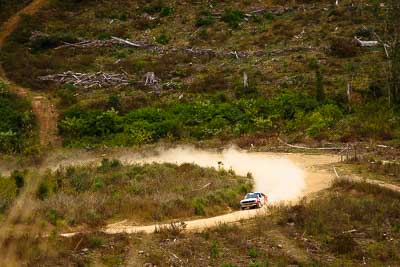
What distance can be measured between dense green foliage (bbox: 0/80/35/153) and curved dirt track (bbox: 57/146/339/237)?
443cm

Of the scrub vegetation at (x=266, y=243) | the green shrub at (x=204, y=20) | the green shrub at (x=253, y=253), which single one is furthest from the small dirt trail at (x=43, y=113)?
the green shrub at (x=253, y=253)

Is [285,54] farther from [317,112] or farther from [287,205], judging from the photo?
[287,205]

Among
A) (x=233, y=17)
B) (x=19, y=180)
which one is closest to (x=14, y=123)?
(x=19, y=180)

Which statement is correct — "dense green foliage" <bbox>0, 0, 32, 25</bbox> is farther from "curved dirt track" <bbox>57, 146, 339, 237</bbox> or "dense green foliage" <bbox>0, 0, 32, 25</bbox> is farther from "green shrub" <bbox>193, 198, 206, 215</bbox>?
"green shrub" <bbox>193, 198, 206, 215</bbox>

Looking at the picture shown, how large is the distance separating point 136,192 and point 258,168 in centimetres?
662

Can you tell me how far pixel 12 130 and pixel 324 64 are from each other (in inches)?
756

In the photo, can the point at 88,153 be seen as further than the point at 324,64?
No

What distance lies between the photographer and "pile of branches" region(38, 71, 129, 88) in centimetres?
3897

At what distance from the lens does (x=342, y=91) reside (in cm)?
3438

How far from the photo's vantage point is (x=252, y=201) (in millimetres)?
19297

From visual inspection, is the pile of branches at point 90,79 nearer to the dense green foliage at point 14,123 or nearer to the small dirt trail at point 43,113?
the small dirt trail at point 43,113

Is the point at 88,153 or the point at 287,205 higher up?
the point at 287,205

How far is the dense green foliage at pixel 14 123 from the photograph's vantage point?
1228 inches

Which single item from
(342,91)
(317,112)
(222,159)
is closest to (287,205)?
(222,159)
